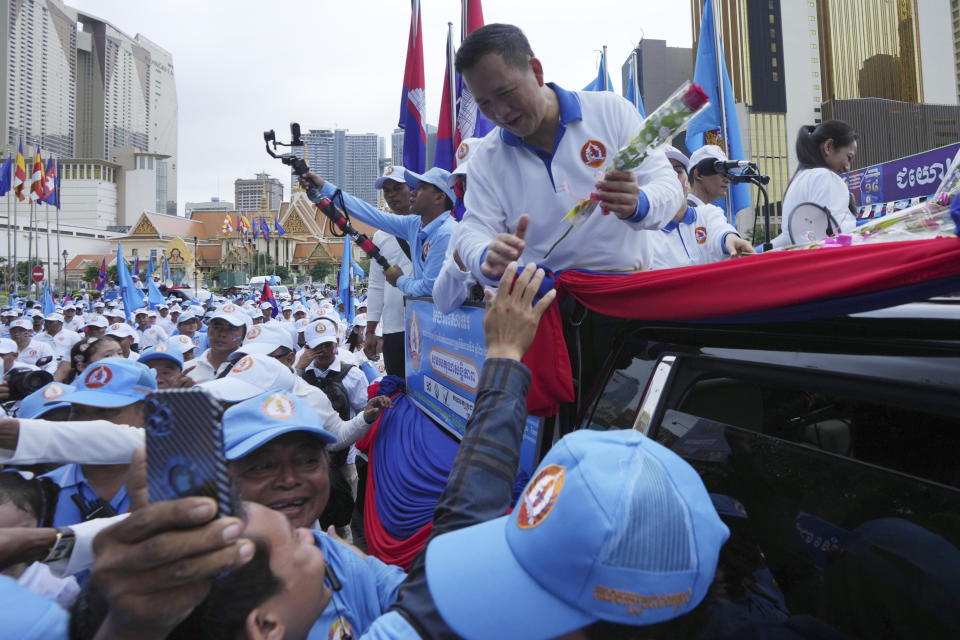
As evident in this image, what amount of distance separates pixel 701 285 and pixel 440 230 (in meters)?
2.79

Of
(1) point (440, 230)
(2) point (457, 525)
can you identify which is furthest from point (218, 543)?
(1) point (440, 230)

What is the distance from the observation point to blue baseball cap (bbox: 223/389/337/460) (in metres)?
1.62

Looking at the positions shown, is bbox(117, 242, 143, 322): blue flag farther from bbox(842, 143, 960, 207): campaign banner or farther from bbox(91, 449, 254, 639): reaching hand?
bbox(91, 449, 254, 639): reaching hand

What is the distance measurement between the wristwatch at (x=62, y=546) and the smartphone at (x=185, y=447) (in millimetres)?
875

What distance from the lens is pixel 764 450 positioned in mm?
1277

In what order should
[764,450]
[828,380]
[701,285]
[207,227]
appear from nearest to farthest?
[828,380] → [764,450] → [701,285] → [207,227]

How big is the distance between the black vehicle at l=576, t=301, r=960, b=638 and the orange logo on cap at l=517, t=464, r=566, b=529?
1.79 ft

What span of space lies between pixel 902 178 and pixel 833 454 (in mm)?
17726

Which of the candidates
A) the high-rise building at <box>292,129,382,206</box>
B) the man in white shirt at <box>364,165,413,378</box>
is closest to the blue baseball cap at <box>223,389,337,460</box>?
the man in white shirt at <box>364,165,413,378</box>

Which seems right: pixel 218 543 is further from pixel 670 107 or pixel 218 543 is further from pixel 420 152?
pixel 420 152

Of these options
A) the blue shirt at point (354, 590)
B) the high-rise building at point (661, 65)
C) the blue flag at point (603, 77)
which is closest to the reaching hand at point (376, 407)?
the blue shirt at point (354, 590)

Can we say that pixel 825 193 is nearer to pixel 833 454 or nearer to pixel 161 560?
pixel 833 454

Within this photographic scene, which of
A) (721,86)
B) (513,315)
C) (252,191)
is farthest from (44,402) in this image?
(252,191)

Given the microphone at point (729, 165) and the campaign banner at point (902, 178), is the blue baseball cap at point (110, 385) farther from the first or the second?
the campaign banner at point (902, 178)
